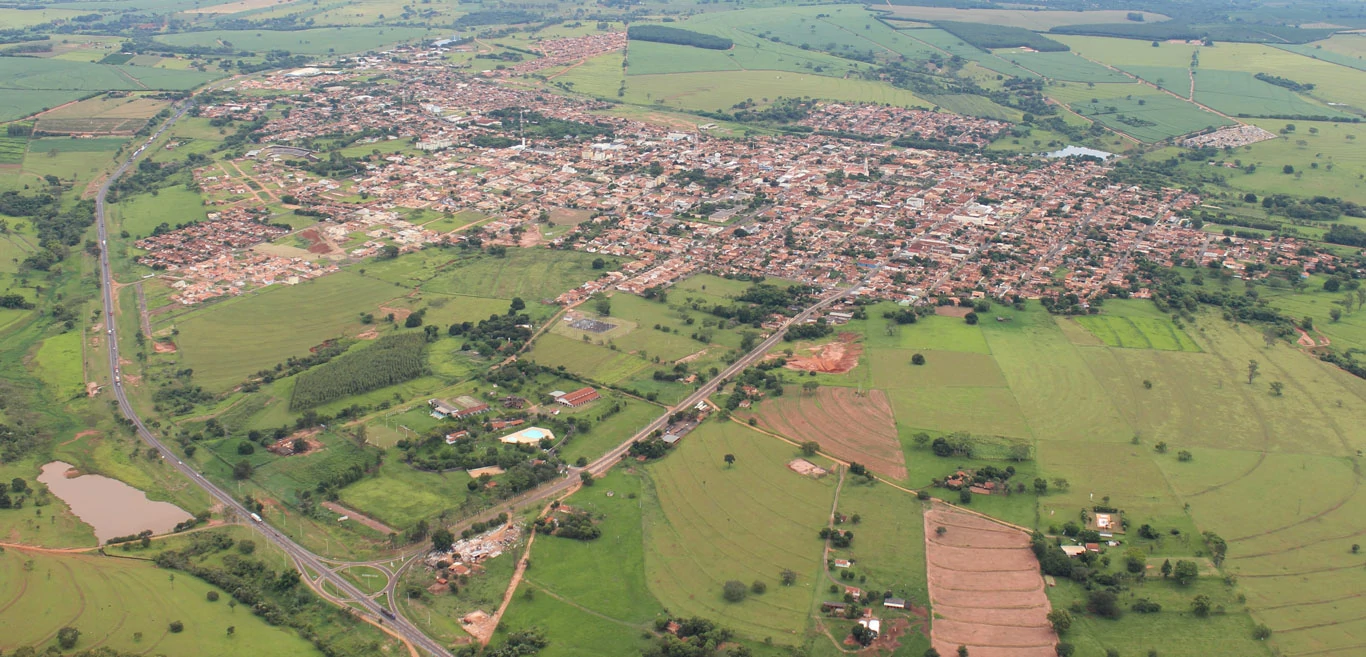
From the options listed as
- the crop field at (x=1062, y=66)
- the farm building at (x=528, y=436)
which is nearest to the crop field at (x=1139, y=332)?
the farm building at (x=528, y=436)

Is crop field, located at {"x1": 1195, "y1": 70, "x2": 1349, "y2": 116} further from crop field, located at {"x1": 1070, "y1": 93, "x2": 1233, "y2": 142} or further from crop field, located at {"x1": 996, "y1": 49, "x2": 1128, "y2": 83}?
crop field, located at {"x1": 996, "y1": 49, "x2": 1128, "y2": 83}

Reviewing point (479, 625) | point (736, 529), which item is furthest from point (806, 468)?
point (479, 625)

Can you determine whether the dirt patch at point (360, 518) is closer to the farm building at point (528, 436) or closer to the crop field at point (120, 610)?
the crop field at point (120, 610)

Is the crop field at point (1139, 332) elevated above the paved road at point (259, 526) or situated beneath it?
elevated above

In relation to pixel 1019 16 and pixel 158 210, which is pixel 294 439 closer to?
pixel 158 210

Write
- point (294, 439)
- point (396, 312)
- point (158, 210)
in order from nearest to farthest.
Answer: point (294, 439), point (396, 312), point (158, 210)

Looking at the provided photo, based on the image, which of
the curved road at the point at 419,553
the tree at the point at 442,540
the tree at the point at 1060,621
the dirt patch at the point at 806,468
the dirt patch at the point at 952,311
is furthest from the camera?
the dirt patch at the point at 952,311
